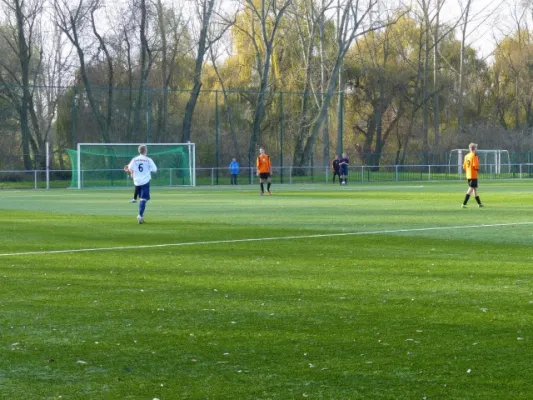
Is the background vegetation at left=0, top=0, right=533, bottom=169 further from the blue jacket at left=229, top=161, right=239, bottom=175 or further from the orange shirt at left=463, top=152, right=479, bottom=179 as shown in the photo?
the orange shirt at left=463, top=152, right=479, bottom=179

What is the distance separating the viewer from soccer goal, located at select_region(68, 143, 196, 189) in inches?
1981

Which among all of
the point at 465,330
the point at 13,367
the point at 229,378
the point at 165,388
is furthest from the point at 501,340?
the point at 13,367

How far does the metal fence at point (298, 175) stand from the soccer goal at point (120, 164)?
0.08 metres

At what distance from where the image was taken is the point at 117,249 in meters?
15.8

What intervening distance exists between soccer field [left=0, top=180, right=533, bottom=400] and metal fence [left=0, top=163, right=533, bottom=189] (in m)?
32.1

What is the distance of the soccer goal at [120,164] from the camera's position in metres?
50.3

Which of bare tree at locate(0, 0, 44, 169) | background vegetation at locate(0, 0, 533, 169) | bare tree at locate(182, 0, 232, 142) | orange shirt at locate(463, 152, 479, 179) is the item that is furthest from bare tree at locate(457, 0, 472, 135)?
orange shirt at locate(463, 152, 479, 179)

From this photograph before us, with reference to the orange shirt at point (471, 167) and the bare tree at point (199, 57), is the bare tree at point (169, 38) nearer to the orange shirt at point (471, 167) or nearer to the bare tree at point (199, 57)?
the bare tree at point (199, 57)

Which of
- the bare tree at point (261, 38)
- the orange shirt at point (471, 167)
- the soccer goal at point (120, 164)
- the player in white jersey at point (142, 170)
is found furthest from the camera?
the bare tree at point (261, 38)

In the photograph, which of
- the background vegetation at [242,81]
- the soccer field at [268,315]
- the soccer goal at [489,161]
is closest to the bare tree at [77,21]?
the background vegetation at [242,81]

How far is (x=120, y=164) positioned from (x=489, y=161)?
2790 cm

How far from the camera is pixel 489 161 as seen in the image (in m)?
68.2

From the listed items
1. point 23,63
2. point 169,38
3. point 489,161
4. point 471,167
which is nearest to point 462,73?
point 489,161

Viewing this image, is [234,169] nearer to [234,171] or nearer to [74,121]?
[234,171]
